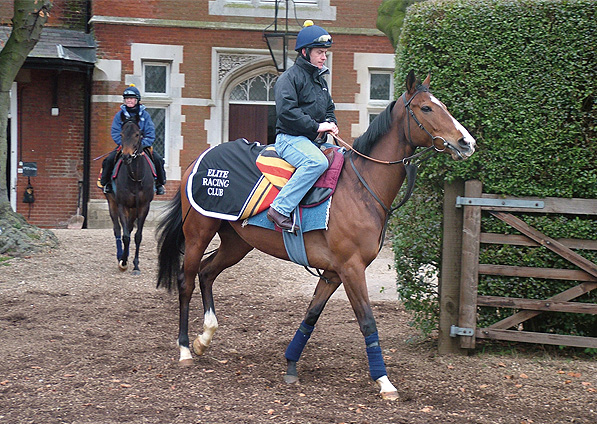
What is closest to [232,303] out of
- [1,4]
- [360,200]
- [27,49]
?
[360,200]

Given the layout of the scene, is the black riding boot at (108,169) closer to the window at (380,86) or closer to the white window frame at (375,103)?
the white window frame at (375,103)

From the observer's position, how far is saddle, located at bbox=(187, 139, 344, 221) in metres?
5.40

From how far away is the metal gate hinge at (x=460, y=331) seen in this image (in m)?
6.00

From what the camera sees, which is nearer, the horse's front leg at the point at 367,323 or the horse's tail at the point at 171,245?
the horse's front leg at the point at 367,323

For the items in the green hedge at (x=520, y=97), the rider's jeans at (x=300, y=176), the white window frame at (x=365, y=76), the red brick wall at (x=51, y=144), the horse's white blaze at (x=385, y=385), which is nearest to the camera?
the horse's white blaze at (x=385, y=385)

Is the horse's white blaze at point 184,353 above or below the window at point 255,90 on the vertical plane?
below

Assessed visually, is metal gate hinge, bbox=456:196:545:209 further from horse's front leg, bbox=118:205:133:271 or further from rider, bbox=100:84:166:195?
rider, bbox=100:84:166:195

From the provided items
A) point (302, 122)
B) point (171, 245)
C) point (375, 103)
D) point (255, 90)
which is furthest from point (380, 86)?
point (302, 122)

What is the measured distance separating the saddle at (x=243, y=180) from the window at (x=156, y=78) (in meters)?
11.1

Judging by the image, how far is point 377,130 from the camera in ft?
17.5

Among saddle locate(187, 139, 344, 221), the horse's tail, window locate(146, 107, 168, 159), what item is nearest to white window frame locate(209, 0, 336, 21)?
window locate(146, 107, 168, 159)

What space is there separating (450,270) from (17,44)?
332 inches

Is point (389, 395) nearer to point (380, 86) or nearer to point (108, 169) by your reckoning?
point (108, 169)

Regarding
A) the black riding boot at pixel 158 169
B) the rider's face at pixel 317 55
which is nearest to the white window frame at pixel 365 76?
the black riding boot at pixel 158 169
